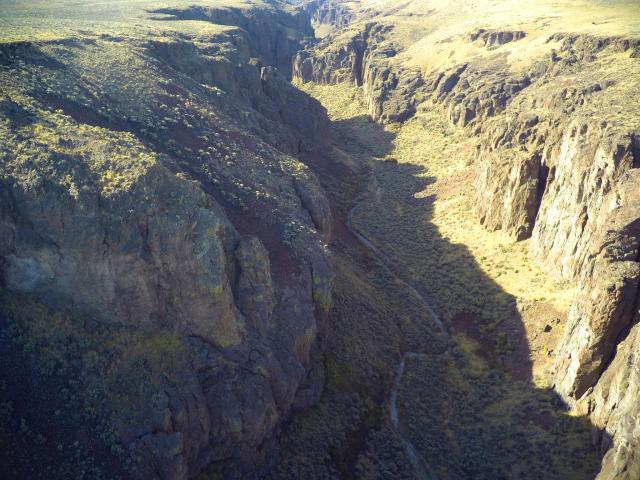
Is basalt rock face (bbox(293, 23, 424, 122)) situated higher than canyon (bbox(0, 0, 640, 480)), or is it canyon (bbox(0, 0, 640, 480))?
basalt rock face (bbox(293, 23, 424, 122))

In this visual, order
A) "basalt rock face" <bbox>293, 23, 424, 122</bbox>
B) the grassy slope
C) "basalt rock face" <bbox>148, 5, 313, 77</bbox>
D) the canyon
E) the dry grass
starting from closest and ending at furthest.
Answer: the canyon → the grassy slope → the dry grass → "basalt rock face" <bbox>293, 23, 424, 122</bbox> → "basalt rock face" <bbox>148, 5, 313, 77</bbox>

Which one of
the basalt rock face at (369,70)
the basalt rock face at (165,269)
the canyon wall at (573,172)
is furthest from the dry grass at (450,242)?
the basalt rock face at (165,269)

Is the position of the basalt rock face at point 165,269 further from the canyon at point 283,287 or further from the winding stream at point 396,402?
the winding stream at point 396,402

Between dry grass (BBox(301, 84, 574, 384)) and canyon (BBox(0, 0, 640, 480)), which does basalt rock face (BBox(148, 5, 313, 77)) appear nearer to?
canyon (BBox(0, 0, 640, 480))

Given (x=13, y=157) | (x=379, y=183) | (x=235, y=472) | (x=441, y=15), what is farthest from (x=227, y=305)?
(x=441, y=15)

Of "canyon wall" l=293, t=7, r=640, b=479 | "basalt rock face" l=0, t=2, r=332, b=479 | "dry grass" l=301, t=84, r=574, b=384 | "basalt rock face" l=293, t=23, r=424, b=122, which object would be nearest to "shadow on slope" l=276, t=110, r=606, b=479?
"dry grass" l=301, t=84, r=574, b=384

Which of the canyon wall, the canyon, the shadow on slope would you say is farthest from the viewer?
the canyon wall

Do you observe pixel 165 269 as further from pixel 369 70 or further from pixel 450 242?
pixel 369 70
